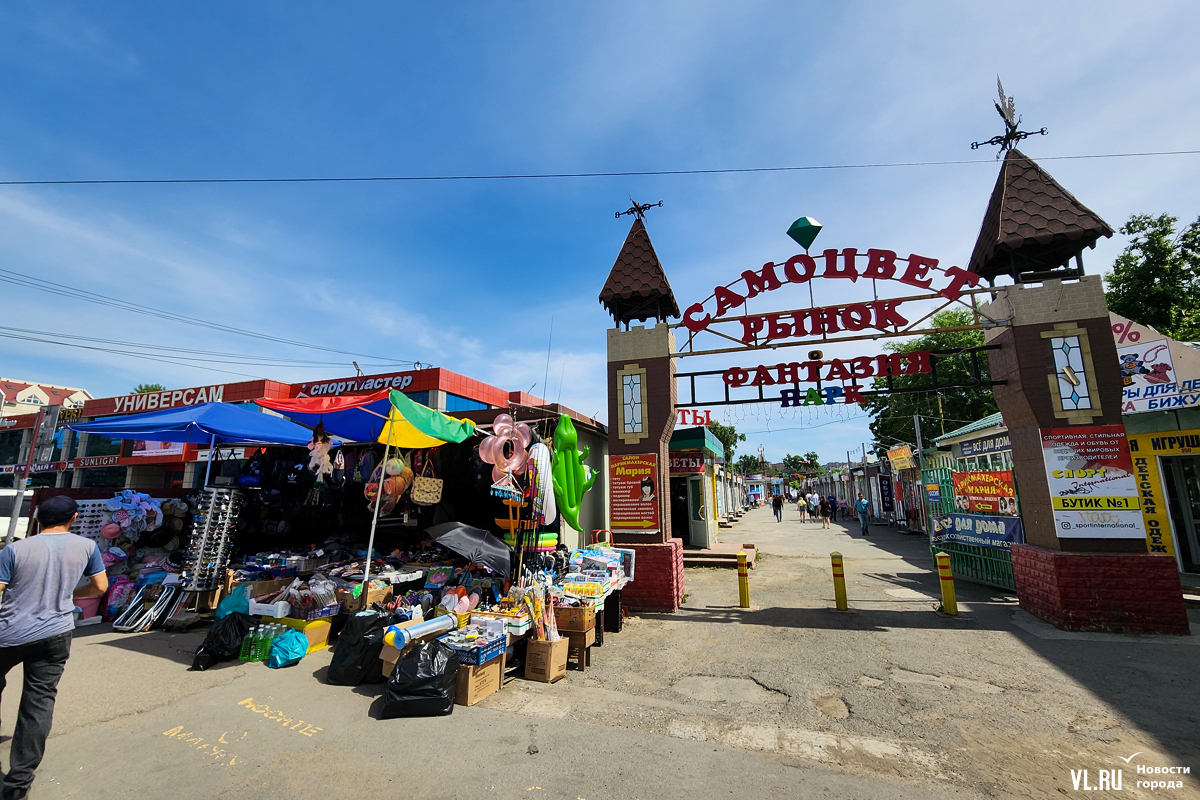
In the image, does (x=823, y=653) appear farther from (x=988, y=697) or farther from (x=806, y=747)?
(x=806, y=747)

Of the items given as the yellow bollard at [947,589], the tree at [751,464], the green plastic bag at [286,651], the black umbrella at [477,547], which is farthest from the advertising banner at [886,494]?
the tree at [751,464]

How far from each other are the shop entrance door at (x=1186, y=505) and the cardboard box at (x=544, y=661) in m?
15.0

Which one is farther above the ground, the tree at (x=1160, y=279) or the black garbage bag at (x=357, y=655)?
the tree at (x=1160, y=279)

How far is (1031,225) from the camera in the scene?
8828 mm

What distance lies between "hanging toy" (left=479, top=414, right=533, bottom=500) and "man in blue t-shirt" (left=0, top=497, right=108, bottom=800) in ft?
13.9

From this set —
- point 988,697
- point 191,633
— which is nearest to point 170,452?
point 191,633

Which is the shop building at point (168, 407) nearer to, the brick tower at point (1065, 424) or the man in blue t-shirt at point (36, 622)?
the man in blue t-shirt at point (36, 622)

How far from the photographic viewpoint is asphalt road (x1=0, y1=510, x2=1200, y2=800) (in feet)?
13.1

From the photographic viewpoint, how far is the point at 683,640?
25.8 feet

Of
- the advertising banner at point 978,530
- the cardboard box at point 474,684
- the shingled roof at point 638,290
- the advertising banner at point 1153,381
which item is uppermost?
the shingled roof at point 638,290

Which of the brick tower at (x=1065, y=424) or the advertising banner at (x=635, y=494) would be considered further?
the advertising banner at (x=635, y=494)

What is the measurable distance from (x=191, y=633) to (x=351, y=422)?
401 centimetres

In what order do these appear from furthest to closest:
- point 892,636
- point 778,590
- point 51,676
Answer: point 778,590
point 892,636
point 51,676

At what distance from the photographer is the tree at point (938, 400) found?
92.7 ft
